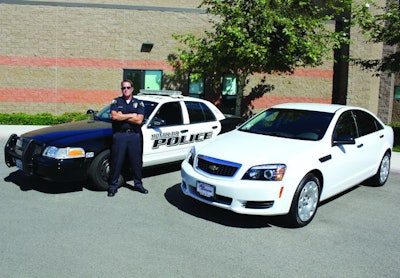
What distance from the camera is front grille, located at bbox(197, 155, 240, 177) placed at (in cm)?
528

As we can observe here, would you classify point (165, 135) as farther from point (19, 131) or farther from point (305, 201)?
point (19, 131)

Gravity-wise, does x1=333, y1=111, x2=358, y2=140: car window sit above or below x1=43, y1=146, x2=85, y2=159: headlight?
above

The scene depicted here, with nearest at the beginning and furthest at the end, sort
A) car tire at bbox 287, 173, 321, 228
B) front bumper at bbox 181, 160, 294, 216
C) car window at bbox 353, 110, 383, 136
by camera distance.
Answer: front bumper at bbox 181, 160, 294, 216 < car tire at bbox 287, 173, 321, 228 < car window at bbox 353, 110, 383, 136

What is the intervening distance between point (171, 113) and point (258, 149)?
9.23 ft

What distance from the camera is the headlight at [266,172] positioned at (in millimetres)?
5133

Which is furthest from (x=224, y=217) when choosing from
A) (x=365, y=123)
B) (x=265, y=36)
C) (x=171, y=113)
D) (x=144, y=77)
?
(x=144, y=77)

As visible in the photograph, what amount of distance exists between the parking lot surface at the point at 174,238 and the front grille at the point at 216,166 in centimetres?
68

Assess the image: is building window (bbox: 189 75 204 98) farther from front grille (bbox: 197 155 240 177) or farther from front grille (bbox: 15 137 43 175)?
front grille (bbox: 197 155 240 177)

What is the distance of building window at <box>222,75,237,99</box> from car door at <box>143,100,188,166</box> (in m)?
9.71

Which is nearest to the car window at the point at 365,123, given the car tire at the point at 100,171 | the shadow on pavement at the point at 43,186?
the car tire at the point at 100,171

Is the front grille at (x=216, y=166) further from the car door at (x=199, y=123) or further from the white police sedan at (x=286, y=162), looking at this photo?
the car door at (x=199, y=123)

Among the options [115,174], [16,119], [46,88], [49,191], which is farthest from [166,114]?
[46,88]

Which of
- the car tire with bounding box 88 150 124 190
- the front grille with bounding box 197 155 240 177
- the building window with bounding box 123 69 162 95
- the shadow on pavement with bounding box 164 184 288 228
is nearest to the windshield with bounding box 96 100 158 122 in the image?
the car tire with bounding box 88 150 124 190

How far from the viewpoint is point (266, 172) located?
5.15 meters
